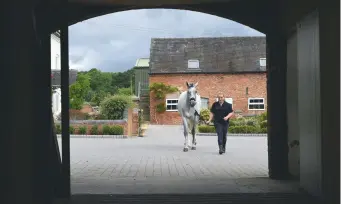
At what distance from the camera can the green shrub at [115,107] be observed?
1006 inches

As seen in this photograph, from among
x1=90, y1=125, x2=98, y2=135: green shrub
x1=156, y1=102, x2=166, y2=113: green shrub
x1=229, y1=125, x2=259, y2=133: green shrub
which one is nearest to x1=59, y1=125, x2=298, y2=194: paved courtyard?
x1=90, y1=125, x2=98, y2=135: green shrub

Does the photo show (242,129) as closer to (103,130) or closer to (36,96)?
(103,130)

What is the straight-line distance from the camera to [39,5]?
7.17 meters

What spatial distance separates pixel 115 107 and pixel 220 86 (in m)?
18.2

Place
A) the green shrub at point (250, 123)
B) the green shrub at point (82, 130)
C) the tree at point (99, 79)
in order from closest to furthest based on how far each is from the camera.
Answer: the green shrub at point (82, 130) → the green shrub at point (250, 123) → the tree at point (99, 79)

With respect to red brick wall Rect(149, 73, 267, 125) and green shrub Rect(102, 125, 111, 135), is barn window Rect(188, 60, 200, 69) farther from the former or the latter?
green shrub Rect(102, 125, 111, 135)

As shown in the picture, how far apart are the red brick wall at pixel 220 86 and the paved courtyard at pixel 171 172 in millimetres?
25047

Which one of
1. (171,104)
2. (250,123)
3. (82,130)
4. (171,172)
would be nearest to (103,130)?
(82,130)

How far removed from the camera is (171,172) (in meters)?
10.7

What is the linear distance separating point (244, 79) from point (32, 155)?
1452 inches

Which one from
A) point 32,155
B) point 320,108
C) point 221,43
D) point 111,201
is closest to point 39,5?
point 32,155

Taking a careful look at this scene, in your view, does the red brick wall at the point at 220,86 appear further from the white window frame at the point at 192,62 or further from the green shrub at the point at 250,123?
the green shrub at the point at 250,123

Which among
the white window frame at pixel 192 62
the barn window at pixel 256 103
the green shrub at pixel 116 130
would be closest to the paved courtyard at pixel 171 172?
the green shrub at pixel 116 130

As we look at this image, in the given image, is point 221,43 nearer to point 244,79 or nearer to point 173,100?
point 244,79
